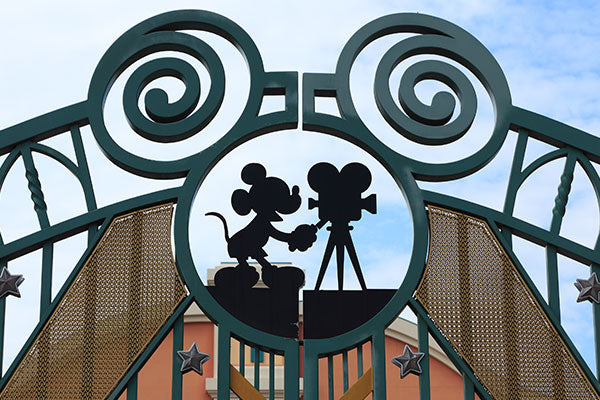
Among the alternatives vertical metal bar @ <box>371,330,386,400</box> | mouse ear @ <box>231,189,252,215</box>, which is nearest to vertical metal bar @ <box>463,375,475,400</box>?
vertical metal bar @ <box>371,330,386,400</box>

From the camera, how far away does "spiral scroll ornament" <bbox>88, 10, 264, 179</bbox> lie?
735 centimetres

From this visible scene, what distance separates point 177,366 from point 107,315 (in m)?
0.54

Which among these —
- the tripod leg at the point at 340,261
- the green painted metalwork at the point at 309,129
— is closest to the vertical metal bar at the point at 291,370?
the green painted metalwork at the point at 309,129

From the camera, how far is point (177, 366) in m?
6.89

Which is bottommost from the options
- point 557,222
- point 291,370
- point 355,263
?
point 291,370

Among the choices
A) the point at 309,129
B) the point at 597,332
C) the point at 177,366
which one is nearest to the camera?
the point at 177,366

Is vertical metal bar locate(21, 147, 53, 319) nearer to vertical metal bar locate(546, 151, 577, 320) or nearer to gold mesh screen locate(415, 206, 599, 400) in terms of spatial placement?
gold mesh screen locate(415, 206, 599, 400)

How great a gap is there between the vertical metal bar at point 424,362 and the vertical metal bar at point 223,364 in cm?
118

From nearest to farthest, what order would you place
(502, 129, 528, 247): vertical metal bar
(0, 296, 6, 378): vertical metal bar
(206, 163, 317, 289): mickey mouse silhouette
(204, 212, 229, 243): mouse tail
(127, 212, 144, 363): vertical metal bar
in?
1. (0, 296, 6, 378): vertical metal bar
2. (127, 212, 144, 363): vertical metal bar
3. (206, 163, 317, 289): mickey mouse silhouette
4. (204, 212, 229, 243): mouse tail
5. (502, 129, 528, 247): vertical metal bar

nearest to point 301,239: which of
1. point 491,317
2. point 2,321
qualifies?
point 491,317

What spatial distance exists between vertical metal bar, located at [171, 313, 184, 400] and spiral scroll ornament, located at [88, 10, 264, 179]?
99cm

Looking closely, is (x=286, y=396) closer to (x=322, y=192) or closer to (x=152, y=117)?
(x=322, y=192)

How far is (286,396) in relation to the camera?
6824mm

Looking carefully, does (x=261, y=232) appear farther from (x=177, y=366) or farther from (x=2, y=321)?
(x=2, y=321)
